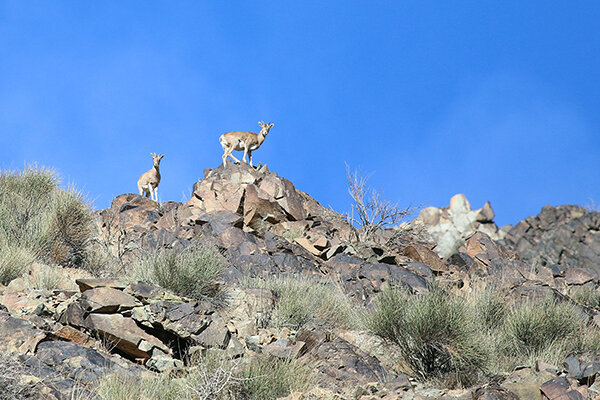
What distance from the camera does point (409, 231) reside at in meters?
22.4

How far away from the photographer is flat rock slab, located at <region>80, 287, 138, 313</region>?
991cm

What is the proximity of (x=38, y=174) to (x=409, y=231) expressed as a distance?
11000mm

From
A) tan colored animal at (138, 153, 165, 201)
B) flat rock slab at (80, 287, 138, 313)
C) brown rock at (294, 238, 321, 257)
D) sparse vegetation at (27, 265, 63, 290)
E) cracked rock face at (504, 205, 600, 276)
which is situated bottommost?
flat rock slab at (80, 287, 138, 313)

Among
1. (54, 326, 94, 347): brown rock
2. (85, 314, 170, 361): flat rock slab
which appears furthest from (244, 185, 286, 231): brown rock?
(54, 326, 94, 347): brown rock

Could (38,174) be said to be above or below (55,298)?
above

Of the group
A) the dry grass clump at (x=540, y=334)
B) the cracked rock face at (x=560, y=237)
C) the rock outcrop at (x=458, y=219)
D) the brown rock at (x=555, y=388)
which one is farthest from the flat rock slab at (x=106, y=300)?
the rock outcrop at (x=458, y=219)

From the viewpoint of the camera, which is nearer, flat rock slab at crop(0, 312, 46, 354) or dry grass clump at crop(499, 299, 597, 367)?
flat rock slab at crop(0, 312, 46, 354)

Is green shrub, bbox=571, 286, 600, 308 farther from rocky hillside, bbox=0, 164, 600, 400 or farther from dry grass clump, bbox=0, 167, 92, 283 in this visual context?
dry grass clump, bbox=0, 167, 92, 283

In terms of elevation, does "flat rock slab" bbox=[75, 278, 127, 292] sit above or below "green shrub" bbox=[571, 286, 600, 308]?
below

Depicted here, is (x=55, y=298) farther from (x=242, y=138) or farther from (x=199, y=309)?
(x=242, y=138)

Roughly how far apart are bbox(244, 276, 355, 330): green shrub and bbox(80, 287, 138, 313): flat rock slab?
266 cm

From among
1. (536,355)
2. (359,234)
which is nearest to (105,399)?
(536,355)

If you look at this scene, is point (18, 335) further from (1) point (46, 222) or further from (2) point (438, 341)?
(1) point (46, 222)

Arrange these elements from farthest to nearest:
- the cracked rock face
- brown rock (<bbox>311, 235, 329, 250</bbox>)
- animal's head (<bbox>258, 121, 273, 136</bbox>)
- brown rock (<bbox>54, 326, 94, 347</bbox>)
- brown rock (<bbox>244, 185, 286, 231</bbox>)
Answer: the cracked rock face
animal's head (<bbox>258, 121, 273, 136</bbox>)
brown rock (<bbox>244, 185, 286, 231</bbox>)
brown rock (<bbox>311, 235, 329, 250</bbox>)
brown rock (<bbox>54, 326, 94, 347</bbox>)
